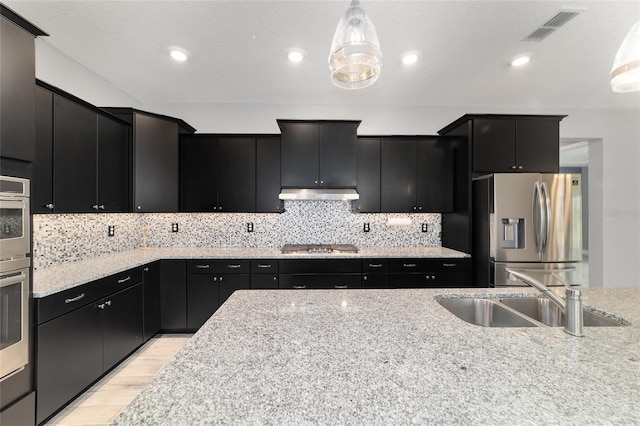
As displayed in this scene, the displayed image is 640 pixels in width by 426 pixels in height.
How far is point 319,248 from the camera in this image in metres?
3.45

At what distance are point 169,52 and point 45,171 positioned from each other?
142 cm

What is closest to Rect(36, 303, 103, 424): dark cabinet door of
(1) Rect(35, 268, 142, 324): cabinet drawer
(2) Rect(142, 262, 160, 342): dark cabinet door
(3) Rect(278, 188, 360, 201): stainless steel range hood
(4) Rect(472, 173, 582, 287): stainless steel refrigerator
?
(1) Rect(35, 268, 142, 324): cabinet drawer

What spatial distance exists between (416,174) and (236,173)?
7.47ft

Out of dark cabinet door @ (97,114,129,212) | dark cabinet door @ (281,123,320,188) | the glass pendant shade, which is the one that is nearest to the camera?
the glass pendant shade

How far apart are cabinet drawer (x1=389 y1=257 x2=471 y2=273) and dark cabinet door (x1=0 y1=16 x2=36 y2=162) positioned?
315 cm

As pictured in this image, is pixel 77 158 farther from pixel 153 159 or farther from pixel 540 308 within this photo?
pixel 540 308

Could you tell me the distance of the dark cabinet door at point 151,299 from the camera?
2.84 meters

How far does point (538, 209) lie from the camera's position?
2.86 meters

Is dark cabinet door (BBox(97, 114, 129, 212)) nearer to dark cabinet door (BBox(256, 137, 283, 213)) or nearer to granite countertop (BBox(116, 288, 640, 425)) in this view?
dark cabinet door (BBox(256, 137, 283, 213))

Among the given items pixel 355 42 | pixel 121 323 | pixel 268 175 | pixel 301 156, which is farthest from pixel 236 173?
pixel 355 42

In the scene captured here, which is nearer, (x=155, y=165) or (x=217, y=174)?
(x=155, y=165)

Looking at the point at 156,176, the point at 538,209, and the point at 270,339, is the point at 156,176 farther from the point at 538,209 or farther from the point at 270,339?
the point at 538,209

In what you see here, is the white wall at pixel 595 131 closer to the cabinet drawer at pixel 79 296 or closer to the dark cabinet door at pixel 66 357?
the cabinet drawer at pixel 79 296

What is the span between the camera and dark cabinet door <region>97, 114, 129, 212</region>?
2.62 metres
